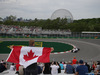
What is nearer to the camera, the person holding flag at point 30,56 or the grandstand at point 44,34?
the person holding flag at point 30,56

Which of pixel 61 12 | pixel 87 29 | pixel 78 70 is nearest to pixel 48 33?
pixel 87 29

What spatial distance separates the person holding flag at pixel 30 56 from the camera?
394 cm

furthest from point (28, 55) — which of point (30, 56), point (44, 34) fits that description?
point (44, 34)

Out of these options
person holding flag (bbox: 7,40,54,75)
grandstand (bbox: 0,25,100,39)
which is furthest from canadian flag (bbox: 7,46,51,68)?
grandstand (bbox: 0,25,100,39)

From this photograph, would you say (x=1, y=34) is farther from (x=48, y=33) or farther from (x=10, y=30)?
(x=48, y=33)

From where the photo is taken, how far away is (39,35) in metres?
46.2

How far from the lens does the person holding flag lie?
3.94 meters

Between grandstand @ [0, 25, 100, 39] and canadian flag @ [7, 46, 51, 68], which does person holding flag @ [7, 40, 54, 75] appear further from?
grandstand @ [0, 25, 100, 39]

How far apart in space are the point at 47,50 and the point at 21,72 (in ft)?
3.93

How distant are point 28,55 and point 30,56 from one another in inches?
3.0

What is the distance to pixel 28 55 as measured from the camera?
4.23 meters

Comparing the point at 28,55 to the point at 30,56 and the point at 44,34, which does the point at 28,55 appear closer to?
the point at 30,56

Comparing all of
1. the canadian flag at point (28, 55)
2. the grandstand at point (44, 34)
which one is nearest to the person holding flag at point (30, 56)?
the canadian flag at point (28, 55)

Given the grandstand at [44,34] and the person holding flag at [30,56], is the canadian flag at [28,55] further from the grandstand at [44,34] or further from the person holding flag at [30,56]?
the grandstand at [44,34]
